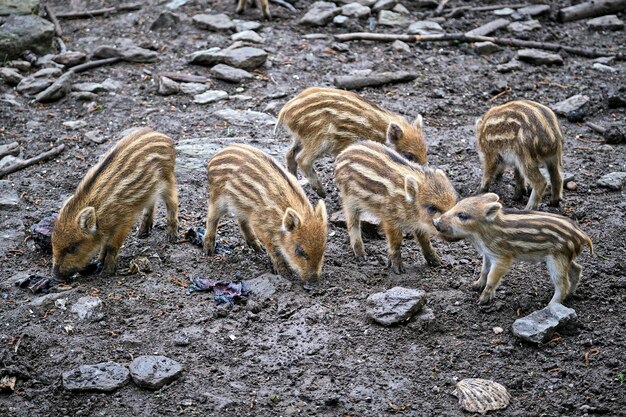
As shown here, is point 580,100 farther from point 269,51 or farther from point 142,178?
point 142,178

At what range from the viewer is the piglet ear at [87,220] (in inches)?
249

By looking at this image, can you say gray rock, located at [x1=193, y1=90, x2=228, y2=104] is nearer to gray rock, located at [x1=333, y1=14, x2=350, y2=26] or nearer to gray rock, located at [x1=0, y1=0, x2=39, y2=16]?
gray rock, located at [x1=333, y1=14, x2=350, y2=26]

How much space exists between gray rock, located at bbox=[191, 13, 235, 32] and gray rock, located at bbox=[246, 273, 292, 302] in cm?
579

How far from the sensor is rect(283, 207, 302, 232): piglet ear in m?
6.17

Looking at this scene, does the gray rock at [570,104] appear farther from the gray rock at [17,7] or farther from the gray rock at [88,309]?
the gray rock at [17,7]

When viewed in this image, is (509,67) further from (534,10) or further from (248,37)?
(248,37)

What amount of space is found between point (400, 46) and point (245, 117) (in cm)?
276

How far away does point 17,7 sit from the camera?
37.0 ft

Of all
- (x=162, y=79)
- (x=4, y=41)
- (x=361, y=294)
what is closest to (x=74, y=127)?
(x=162, y=79)

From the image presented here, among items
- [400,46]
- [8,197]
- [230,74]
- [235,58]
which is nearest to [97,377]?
[8,197]

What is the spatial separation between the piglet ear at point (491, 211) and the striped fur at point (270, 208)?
4.09 ft

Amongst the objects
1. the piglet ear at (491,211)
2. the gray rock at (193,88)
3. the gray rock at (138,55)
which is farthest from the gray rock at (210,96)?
the piglet ear at (491,211)

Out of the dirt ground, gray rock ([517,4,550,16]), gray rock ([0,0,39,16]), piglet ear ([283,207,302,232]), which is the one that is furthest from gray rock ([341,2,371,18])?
piglet ear ([283,207,302,232])

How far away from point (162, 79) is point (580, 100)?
485 cm
